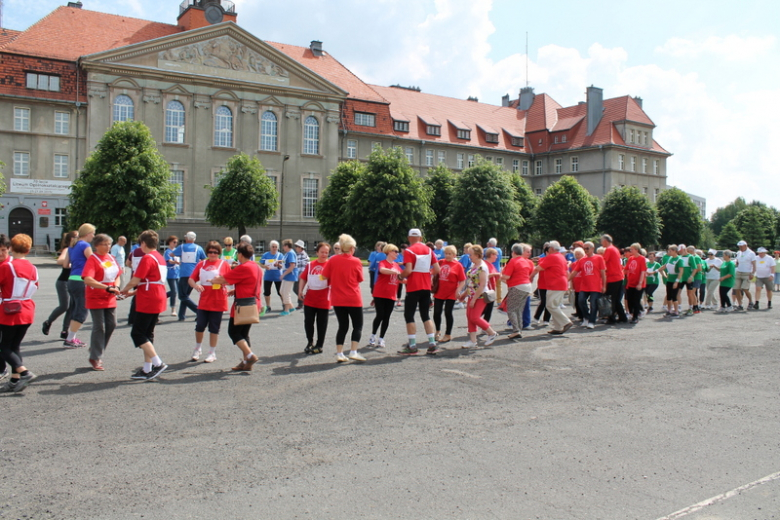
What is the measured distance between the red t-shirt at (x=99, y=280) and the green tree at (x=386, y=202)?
3777 cm

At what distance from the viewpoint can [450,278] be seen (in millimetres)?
11008

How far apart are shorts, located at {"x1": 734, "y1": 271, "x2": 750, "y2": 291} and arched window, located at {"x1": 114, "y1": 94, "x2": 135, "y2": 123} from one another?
4603 centimetres

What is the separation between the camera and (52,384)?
25.1 feet

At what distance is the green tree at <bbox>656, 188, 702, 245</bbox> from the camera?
69.8 m

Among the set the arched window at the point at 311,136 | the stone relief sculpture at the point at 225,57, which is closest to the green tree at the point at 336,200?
the arched window at the point at 311,136

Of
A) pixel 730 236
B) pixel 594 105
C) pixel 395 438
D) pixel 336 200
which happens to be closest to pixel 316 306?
pixel 395 438

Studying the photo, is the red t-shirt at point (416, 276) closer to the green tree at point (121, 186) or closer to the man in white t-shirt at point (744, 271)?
the man in white t-shirt at point (744, 271)

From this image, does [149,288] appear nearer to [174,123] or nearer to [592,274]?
[592,274]

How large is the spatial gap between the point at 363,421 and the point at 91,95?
168 feet

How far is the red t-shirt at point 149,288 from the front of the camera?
804 centimetres

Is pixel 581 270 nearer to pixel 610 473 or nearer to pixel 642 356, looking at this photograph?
pixel 642 356

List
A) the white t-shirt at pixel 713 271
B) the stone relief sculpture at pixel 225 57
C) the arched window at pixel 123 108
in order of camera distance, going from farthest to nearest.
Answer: the stone relief sculpture at pixel 225 57 → the arched window at pixel 123 108 → the white t-shirt at pixel 713 271

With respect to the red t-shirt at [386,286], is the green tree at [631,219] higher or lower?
higher

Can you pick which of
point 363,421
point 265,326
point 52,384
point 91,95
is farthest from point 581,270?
point 91,95
